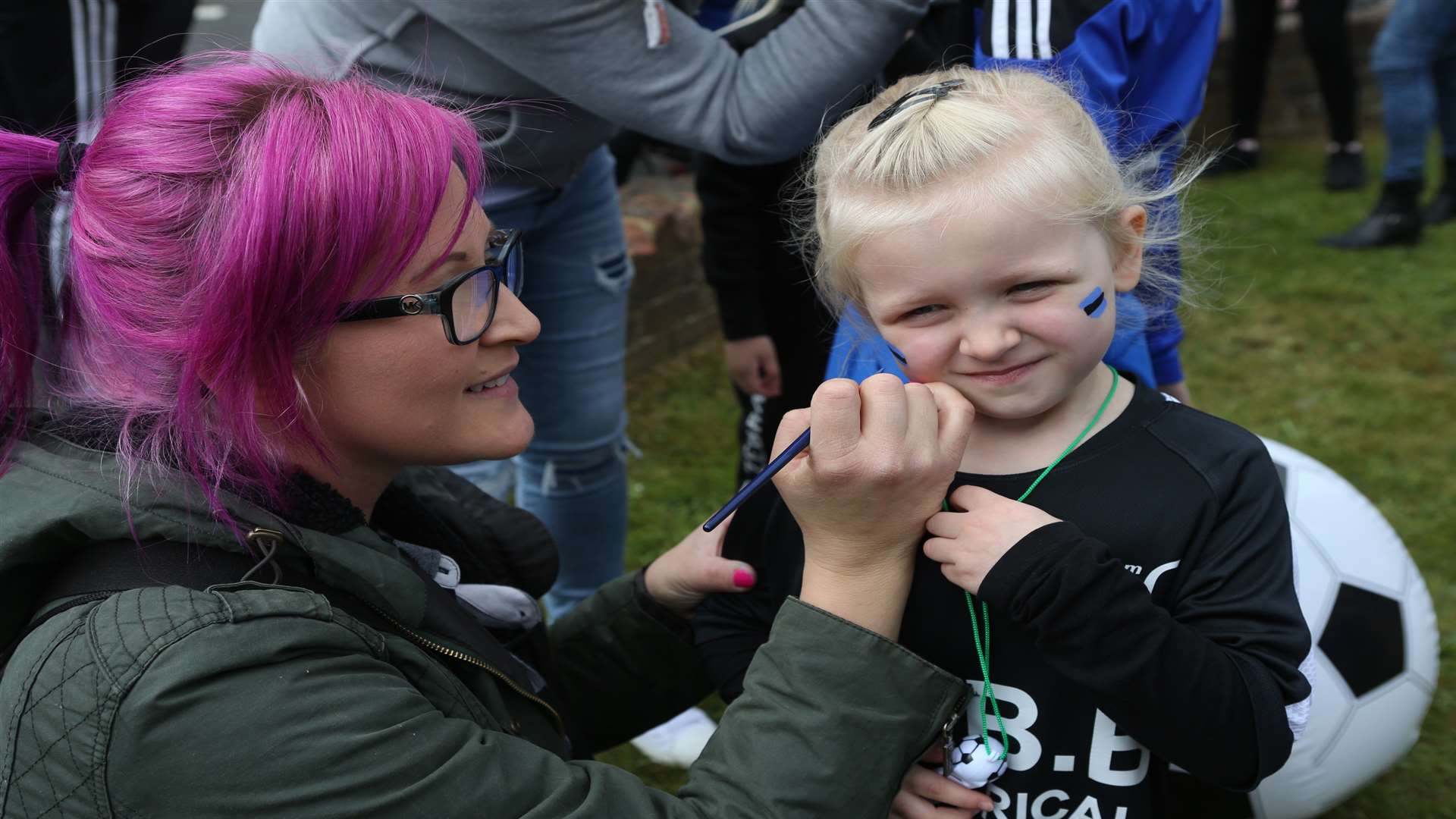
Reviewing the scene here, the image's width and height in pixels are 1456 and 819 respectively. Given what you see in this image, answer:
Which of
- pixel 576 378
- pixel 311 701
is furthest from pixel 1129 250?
pixel 576 378

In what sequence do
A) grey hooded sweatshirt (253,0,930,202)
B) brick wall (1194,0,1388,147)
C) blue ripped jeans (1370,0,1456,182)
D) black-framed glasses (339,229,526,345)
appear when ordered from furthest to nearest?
1. brick wall (1194,0,1388,147)
2. blue ripped jeans (1370,0,1456,182)
3. grey hooded sweatshirt (253,0,930,202)
4. black-framed glasses (339,229,526,345)

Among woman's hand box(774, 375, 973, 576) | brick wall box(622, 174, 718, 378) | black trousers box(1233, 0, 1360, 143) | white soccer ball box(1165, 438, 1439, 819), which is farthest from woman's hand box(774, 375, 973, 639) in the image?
black trousers box(1233, 0, 1360, 143)

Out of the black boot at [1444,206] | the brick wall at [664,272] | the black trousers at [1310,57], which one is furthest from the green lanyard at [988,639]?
the black boot at [1444,206]

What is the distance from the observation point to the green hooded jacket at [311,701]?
102 centimetres

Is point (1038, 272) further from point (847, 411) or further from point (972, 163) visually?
point (847, 411)

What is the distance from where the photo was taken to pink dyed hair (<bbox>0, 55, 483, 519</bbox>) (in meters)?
1.19

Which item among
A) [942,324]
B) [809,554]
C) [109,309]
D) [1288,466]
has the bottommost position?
[1288,466]

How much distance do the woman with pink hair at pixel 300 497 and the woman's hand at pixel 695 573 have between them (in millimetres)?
280

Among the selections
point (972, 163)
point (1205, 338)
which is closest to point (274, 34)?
point (972, 163)

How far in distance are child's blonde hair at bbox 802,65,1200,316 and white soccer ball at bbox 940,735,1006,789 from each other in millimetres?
517

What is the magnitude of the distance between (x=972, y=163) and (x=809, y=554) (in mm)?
438

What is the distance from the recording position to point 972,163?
128 centimetres

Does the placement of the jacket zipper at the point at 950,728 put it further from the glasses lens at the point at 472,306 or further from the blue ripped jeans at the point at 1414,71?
the blue ripped jeans at the point at 1414,71

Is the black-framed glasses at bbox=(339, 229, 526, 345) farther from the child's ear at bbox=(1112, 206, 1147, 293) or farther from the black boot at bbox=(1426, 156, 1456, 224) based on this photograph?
the black boot at bbox=(1426, 156, 1456, 224)
